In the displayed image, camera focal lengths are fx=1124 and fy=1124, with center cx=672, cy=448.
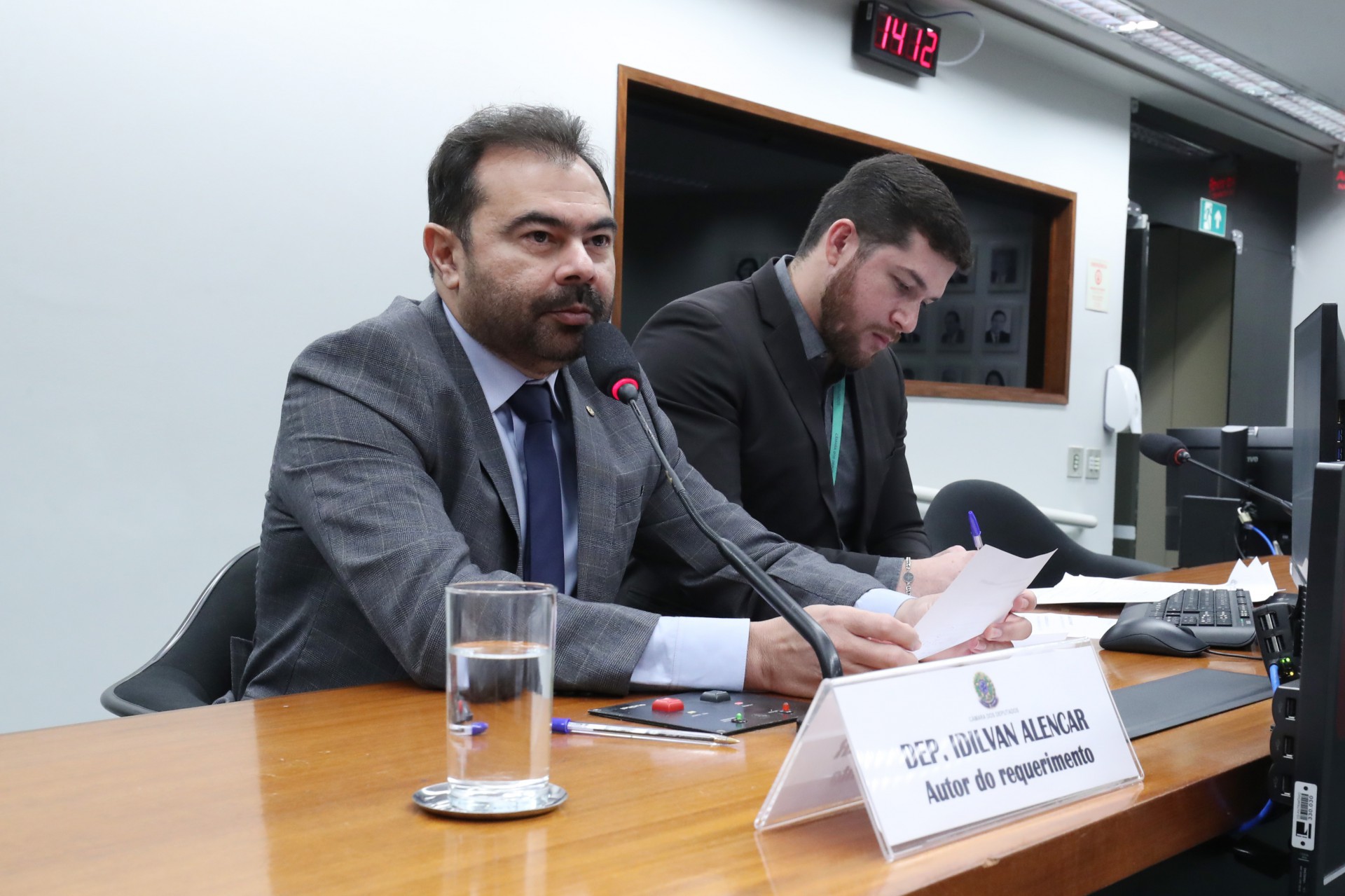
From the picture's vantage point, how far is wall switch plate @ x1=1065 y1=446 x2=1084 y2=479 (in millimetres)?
4859

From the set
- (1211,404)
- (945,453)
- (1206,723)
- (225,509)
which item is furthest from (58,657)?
(1211,404)

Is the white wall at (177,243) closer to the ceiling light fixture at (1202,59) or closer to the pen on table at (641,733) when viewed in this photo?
the pen on table at (641,733)

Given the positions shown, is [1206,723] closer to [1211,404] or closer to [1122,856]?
[1122,856]

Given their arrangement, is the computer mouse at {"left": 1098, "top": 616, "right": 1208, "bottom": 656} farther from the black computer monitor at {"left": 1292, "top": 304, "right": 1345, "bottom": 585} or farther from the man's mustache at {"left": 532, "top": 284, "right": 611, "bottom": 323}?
the man's mustache at {"left": 532, "top": 284, "right": 611, "bottom": 323}

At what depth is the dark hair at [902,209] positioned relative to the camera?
6.89ft

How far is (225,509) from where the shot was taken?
2479 millimetres

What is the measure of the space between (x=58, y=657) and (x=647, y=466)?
149 centimetres

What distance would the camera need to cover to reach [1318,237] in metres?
6.45

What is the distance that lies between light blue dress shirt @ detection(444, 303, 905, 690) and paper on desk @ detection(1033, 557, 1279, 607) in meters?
0.55

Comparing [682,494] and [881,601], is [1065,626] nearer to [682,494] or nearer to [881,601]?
[881,601]

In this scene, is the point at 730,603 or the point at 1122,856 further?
the point at 730,603

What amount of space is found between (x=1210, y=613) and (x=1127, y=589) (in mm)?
350

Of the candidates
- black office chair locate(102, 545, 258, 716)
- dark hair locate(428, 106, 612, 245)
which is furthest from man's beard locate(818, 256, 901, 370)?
black office chair locate(102, 545, 258, 716)

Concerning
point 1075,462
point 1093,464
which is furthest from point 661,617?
point 1093,464
